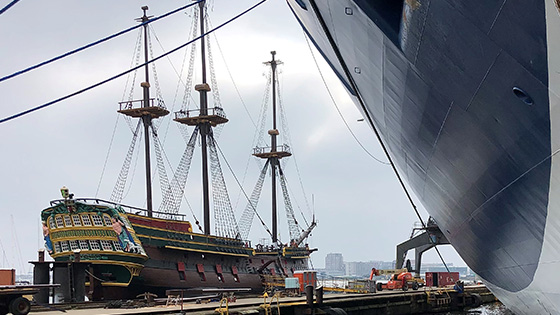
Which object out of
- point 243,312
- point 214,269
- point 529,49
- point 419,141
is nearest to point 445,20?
point 529,49

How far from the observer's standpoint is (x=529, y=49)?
19.9 ft

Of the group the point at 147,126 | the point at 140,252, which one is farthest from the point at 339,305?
the point at 147,126

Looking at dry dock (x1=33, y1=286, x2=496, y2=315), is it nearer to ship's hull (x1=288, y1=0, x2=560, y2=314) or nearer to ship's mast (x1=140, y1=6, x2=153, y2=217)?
ship's hull (x1=288, y1=0, x2=560, y2=314)

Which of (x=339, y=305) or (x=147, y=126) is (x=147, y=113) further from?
(x=339, y=305)

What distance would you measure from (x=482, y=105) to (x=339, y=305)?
1543cm

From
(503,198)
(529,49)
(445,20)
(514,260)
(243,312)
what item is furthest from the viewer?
(243,312)

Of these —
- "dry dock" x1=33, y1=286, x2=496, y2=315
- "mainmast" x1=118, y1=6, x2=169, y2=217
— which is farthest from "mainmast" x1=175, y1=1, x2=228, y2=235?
"dry dock" x1=33, y1=286, x2=496, y2=315

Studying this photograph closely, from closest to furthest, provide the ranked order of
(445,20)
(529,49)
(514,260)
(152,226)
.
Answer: (529,49) < (445,20) < (514,260) < (152,226)

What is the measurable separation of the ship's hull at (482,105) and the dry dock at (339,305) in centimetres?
809

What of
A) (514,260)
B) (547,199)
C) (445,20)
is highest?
(445,20)

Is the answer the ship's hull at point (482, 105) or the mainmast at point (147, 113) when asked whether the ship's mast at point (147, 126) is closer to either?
the mainmast at point (147, 113)

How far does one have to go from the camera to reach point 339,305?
21.6m

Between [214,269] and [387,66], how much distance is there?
25.6 meters

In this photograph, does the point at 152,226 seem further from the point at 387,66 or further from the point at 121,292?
the point at 387,66
